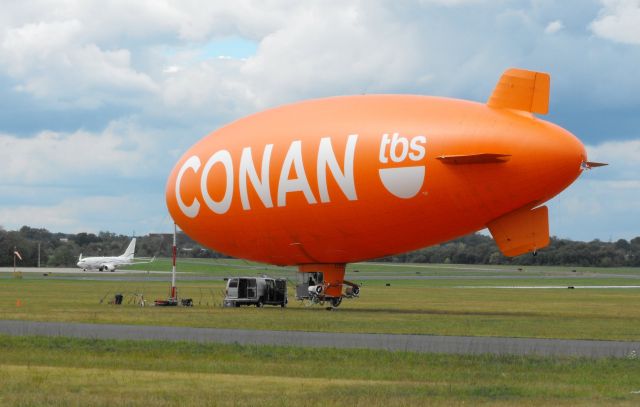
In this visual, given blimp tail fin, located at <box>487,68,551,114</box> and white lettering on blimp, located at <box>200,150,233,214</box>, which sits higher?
blimp tail fin, located at <box>487,68,551,114</box>

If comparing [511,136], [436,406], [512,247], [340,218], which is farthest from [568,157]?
[436,406]

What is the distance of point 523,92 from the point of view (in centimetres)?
4906

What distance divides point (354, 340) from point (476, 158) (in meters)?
11.7

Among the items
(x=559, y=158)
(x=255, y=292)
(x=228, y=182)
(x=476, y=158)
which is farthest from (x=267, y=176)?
(x=255, y=292)

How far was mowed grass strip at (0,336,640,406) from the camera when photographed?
74.0ft

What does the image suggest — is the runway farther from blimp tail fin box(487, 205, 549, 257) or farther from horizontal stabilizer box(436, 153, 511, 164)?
blimp tail fin box(487, 205, 549, 257)

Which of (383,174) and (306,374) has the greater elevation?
(383,174)

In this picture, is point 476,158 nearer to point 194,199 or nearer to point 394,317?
point 394,317

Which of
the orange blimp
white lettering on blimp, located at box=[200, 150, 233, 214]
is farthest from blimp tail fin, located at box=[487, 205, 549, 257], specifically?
white lettering on blimp, located at box=[200, 150, 233, 214]

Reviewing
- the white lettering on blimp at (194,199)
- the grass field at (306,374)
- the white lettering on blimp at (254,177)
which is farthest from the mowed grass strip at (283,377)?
the white lettering on blimp at (194,199)

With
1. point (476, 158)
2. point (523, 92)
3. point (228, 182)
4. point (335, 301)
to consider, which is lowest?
point (335, 301)

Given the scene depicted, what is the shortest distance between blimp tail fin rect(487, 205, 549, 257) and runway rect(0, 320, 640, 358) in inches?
395

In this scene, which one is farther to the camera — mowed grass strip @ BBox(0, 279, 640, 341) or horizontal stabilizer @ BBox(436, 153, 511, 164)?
horizontal stabilizer @ BBox(436, 153, 511, 164)

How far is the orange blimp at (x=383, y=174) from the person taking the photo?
46.5 m
